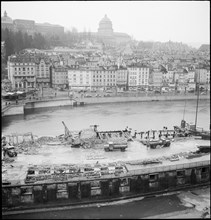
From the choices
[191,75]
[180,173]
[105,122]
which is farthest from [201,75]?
[180,173]

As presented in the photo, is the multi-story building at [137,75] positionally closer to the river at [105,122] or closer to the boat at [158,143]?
the river at [105,122]

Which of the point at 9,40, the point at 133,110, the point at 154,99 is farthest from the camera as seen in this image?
the point at 9,40

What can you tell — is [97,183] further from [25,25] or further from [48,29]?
[48,29]

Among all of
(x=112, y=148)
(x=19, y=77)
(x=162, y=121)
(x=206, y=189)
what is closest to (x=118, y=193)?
(x=112, y=148)

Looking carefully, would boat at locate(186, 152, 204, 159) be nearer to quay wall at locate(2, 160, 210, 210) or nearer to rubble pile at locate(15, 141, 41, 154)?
quay wall at locate(2, 160, 210, 210)

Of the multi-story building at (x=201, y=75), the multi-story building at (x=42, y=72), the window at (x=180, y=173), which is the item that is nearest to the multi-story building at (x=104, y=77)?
the multi-story building at (x=42, y=72)

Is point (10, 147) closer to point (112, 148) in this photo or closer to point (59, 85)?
point (112, 148)

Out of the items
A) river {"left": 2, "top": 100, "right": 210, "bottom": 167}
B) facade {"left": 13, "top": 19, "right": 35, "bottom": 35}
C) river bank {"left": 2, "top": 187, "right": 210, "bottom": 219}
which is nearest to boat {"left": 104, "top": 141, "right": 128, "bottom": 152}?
river {"left": 2, "top": 100, "right": 210, "bottom": 167}
